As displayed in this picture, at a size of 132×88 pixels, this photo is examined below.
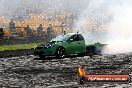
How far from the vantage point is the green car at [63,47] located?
25.4 meters

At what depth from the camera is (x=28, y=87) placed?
1282 cm

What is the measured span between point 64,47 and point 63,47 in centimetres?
7

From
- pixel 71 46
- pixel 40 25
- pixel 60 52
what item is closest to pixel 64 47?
pixel 60 52

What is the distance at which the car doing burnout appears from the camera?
83.5 ft

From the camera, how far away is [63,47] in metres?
26.0

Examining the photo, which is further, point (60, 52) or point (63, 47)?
point (63, 47)

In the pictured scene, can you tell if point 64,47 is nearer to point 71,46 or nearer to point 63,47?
point 63,47

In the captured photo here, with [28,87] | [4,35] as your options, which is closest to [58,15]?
[4,35]

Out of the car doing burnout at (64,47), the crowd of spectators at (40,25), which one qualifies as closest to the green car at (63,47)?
the car doing burnout at (64,47)

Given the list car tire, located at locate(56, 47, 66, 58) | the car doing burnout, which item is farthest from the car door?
car tire, located at locate(56, 47, 66, 58)

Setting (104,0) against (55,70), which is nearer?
(55,70)

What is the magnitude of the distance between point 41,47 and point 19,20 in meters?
24.9

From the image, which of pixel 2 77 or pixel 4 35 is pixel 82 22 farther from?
pixel 2 77

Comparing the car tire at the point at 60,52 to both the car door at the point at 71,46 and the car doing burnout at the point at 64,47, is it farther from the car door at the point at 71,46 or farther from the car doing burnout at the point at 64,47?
the car door at the point at 71,46
